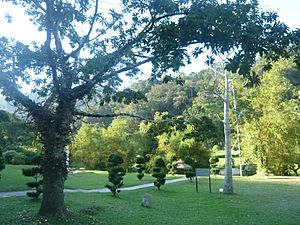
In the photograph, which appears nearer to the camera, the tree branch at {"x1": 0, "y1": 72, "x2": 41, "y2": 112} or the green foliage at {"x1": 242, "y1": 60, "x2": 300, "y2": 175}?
the tree branch at {"x1": 0, "y1": 72, "x2": 41, "y2": 112}

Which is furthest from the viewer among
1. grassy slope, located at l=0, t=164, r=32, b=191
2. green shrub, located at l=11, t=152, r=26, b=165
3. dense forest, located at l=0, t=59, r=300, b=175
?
green shrub, located at l=11, t=152, r=26, b=165

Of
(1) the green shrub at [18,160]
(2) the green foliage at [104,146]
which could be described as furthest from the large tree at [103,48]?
(2) the green foliage at [104,146]

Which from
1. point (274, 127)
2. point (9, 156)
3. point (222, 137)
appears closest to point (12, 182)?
point (222, 137)

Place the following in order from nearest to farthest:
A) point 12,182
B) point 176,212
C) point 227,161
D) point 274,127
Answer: point 176,212, point 227,161, point 12,182, point 274,127

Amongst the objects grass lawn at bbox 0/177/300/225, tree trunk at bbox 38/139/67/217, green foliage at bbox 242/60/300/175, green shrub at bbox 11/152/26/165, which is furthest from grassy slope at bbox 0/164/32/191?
green foliage at bbox 242/60/300/175

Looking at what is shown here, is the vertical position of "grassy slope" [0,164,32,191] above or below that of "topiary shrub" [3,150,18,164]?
below

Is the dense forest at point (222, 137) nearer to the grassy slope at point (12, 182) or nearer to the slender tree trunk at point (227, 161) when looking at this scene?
the slender tree trunk at point (227, 161)

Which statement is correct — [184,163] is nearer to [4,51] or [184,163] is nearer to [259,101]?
[259,101]

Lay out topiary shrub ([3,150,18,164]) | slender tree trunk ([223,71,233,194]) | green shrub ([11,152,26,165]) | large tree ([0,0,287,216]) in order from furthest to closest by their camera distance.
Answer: topiary shrub ([3,150,18,164]), green shrub ([11,152,26,165]), slender tree trunk ([223,71,233,194]), large tree ([0,0,287,216])

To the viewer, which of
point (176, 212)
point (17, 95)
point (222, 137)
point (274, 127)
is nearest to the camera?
point (17, 95)

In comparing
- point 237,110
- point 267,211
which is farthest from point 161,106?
point 267,211

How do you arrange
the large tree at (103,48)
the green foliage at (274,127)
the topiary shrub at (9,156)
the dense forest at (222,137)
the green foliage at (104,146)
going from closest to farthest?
the large tree at (103,48) < the dense forest at (222,137) < the green foliage at (274,127) < the topiary shrub at (9,156) < the green foliage at (104,146)

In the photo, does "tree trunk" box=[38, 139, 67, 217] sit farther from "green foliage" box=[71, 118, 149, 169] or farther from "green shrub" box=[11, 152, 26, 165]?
"green foliage" box=[71, 118, 149, 169]

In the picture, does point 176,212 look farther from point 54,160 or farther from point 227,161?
point 227,161
